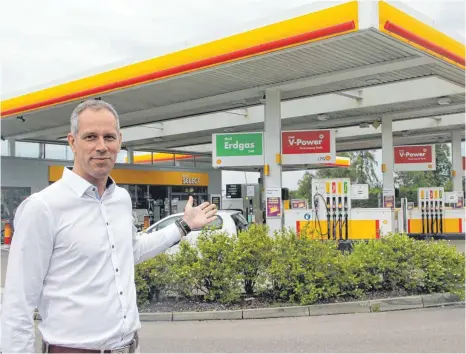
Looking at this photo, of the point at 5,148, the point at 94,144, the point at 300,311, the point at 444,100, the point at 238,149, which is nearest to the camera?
the point at 94,144

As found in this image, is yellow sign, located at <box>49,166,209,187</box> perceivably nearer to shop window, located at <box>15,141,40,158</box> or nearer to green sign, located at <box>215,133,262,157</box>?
shop window, located at <box>15,141,40,158</box>

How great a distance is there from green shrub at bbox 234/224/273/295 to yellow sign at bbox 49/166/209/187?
2085 cm

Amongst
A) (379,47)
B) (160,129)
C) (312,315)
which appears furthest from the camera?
(160,129)

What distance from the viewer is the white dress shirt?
224 centimetres

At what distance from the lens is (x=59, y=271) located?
7.66ft

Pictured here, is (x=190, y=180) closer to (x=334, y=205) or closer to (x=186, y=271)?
(x=334, y=205)

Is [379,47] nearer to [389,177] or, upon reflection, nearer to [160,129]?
[389,177]

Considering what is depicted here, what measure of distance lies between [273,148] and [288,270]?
8138 millimetres

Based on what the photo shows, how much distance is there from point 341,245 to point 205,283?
9200mm

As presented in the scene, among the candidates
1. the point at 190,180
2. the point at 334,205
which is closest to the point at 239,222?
the point at 334,205

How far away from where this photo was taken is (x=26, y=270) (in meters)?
2.24

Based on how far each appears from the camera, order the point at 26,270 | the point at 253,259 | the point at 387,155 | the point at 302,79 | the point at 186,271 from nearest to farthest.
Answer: the point at 26,270 < the point at 186,271 < the point at 253,259 < the point at 302,79 < the point at 387,155

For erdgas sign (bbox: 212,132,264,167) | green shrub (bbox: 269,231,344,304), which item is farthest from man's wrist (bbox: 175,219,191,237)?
erdgas sign (bbox: 212,132,264,167)

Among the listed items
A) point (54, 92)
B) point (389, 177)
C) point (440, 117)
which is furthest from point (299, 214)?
point (440, 117)
